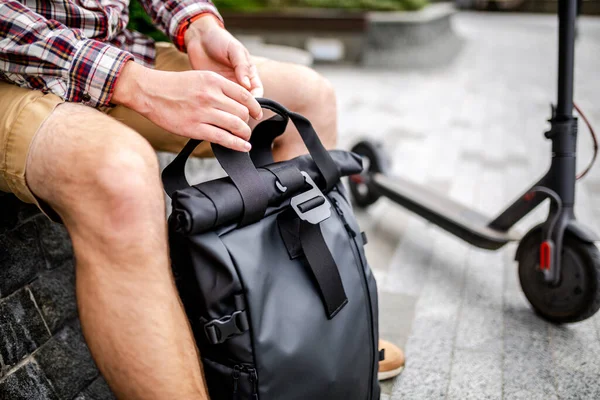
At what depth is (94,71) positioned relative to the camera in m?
0.95

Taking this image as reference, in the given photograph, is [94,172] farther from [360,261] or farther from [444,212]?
[444,212]

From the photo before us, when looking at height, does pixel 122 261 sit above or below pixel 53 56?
below

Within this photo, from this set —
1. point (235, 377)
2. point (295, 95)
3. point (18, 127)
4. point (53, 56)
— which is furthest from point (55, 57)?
point (235, 377)

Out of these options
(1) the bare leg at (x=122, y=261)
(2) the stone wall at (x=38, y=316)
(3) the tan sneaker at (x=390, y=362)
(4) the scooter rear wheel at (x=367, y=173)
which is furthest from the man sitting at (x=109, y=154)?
(4) the scooter rear wheel at (x=367, y=173)

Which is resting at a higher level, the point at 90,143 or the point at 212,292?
the point at 90,143

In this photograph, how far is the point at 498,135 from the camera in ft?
10.8

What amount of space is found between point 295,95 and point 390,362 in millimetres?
696

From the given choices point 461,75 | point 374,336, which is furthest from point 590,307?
point 461,75

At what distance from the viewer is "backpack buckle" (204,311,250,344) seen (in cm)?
86

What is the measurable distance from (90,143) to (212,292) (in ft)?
0.99

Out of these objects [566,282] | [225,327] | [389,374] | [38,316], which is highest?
[225,327]

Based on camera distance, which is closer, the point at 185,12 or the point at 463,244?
the point at 185,12

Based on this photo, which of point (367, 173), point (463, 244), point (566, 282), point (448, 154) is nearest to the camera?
point (566, 282)

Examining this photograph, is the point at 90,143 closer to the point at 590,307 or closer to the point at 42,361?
the point at 42,361
